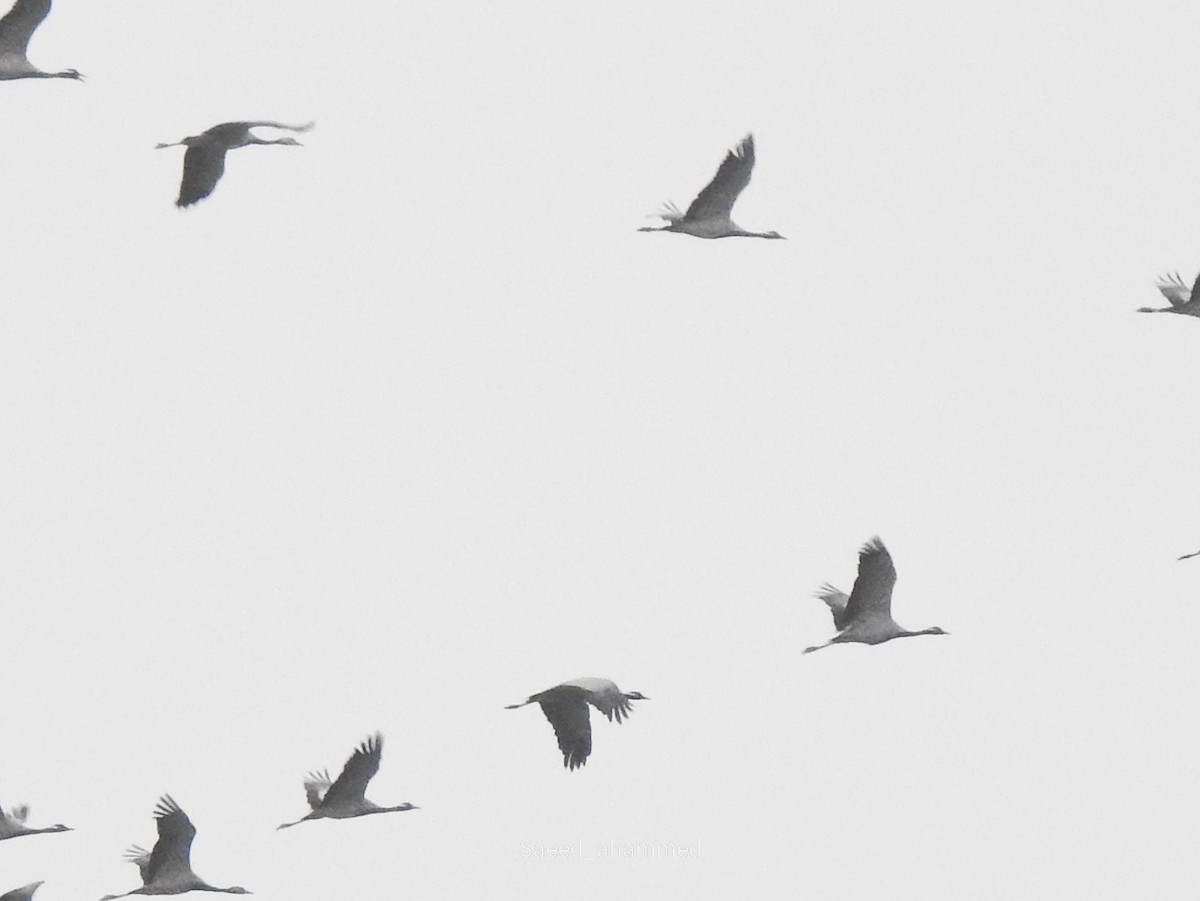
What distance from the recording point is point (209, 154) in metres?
31.0

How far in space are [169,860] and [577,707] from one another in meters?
4.12

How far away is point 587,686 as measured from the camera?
2853 cm

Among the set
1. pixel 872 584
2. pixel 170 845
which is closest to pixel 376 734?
pixel 170 845

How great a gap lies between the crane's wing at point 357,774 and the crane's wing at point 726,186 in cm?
637

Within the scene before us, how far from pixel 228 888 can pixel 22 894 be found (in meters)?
2.02

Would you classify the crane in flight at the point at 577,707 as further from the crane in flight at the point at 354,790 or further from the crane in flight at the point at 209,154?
the crane in flight at the point at 209,154

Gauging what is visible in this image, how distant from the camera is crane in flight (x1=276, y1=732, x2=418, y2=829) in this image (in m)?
29.4

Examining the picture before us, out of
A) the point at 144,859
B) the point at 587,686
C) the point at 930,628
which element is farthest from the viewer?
A: the point at 930,628

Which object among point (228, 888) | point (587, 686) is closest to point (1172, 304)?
point (587, 686)

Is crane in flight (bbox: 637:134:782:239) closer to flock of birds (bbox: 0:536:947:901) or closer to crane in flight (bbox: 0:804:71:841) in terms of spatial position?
flock of birds (bbox: 0:536:947:901)

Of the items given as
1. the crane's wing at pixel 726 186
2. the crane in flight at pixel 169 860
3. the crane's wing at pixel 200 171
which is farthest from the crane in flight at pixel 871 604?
the crane's wing at pixel 200 171

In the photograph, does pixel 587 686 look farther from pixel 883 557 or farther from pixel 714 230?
pixel 714 230

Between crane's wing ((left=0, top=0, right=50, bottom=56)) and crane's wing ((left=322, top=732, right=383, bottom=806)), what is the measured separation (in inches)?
277

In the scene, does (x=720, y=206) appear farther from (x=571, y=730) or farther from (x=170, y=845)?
(x=170, y=845)
